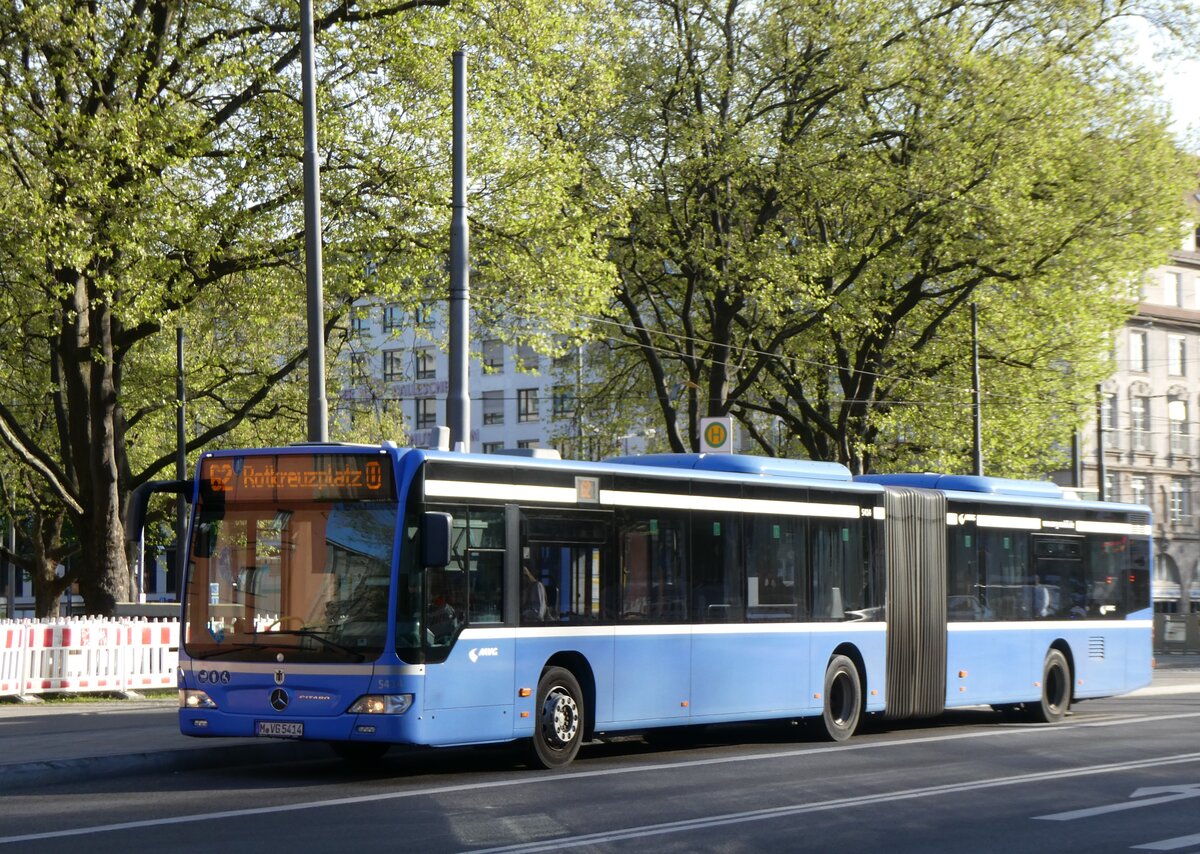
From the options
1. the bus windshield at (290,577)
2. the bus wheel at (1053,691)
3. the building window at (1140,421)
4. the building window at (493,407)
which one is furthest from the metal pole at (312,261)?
the building window at (493,407)

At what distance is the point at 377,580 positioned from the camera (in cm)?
1361

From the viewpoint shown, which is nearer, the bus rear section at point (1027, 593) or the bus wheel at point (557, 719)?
the bus wheel at point (557, 719)

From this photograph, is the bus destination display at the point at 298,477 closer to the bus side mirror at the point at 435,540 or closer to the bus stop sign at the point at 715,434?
the bus side mirror at the point at 435,540

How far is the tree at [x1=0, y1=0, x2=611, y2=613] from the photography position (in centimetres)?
2353

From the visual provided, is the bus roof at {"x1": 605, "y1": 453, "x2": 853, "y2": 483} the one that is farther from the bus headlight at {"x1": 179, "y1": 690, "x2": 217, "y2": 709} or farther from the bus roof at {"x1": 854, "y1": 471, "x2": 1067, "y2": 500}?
the bus headlight at {"x1": 179, "y1": 690, "x2": 217, "y2": 709}

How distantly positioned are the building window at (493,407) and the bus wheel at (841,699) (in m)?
81.3

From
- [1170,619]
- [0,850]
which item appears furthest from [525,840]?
[1170,619]

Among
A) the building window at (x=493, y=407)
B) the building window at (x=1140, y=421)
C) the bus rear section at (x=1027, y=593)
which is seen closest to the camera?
the bus rear section at (x=1027, y=593)

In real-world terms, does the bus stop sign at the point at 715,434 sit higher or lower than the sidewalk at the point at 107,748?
higher

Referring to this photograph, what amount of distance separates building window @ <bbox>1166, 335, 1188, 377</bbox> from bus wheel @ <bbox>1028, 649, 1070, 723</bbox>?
64.6 m

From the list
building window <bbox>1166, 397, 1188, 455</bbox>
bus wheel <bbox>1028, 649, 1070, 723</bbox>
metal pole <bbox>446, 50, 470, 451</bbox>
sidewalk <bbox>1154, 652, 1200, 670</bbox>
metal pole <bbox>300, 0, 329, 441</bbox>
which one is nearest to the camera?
metal pole <bbox>300, 0, 329, 441</bbox>

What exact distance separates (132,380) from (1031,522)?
25270mm

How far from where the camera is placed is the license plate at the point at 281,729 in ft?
45.0

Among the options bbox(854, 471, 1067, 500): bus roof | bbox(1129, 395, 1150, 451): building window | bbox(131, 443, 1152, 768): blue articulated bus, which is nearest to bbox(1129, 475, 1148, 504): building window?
bbox(1129, 395, 1150, 451): building window
